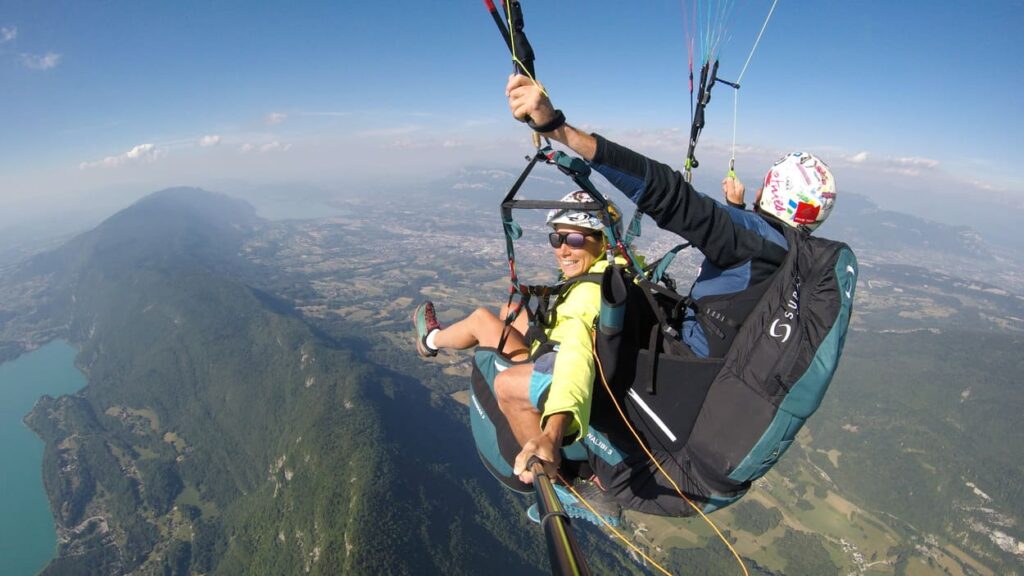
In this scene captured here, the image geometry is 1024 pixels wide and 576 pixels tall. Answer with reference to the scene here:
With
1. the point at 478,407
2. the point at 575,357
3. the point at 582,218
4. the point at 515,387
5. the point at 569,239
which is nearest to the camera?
the point at 575,357

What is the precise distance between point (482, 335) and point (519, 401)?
4.65 feet

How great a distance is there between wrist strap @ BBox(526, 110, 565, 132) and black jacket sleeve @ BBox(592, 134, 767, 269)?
21 centimetres

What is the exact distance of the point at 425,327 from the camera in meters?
5.41

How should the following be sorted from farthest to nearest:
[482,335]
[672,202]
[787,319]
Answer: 1. [482,335]
2. [787,319]
3. [672,202]

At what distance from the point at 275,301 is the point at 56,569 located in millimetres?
71870

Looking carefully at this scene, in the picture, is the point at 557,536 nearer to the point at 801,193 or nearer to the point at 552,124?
the point at 552,124

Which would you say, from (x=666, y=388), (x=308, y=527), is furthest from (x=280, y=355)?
(x=666, y=388)

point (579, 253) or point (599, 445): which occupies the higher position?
point (579, 253)

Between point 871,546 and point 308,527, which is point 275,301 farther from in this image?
point 871,546

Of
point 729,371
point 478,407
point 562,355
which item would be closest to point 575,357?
point 562,355

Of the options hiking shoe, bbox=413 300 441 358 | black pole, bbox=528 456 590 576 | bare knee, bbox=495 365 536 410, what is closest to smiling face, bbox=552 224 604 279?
bare knee, bbox=495 365 536 410

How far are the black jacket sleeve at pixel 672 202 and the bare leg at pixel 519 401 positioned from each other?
1.43 m

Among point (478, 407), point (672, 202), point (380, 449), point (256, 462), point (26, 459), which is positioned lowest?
point (256, 462)

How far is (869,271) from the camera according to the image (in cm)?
15562
